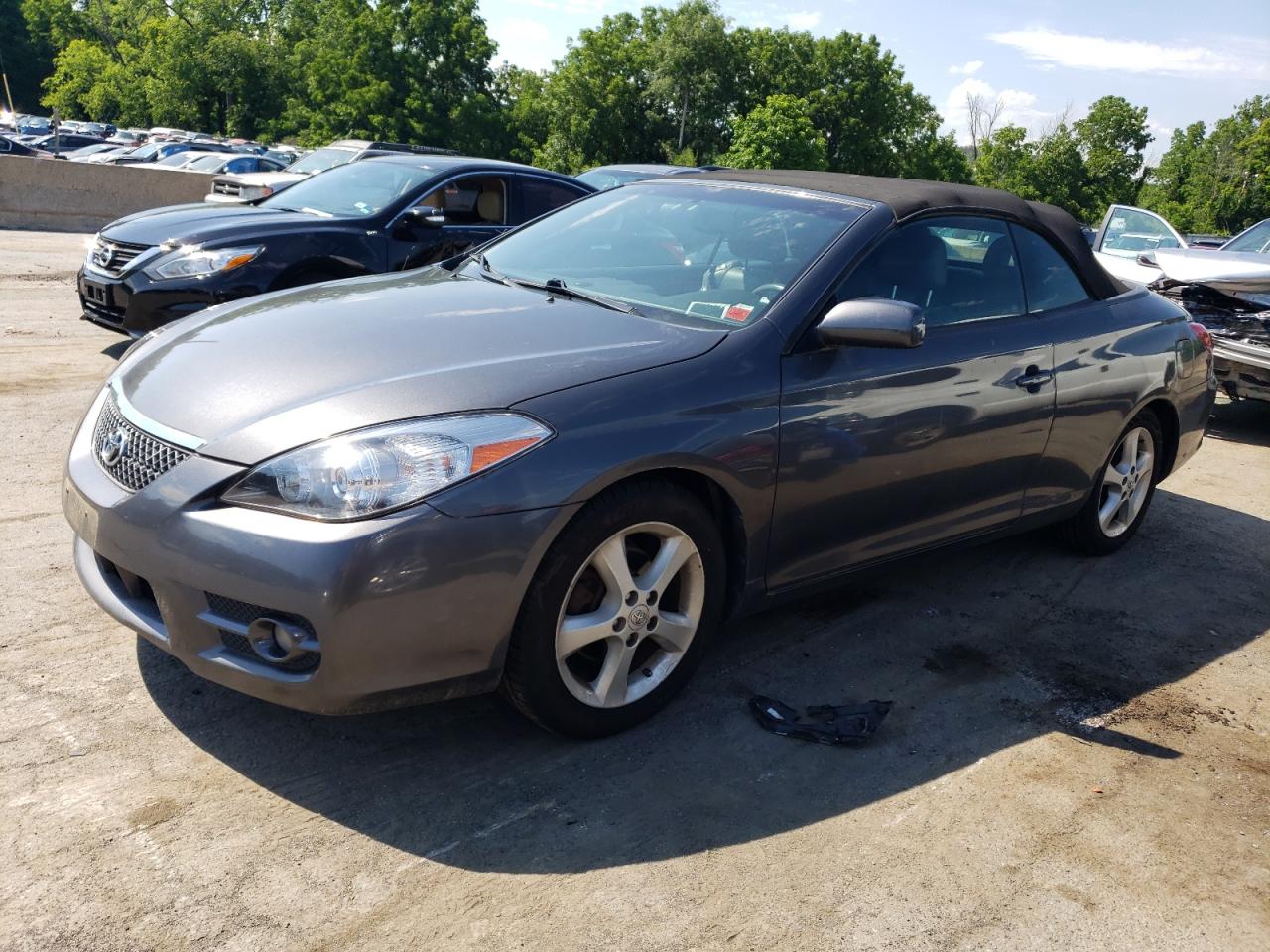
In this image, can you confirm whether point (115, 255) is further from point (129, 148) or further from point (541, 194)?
point (129, 148)

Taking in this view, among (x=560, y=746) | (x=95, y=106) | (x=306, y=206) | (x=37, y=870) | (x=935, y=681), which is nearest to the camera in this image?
(x=37, y=870)

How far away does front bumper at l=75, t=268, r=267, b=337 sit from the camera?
22.2 feet

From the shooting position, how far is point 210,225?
7129 mm

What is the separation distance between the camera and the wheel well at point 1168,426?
533 cm

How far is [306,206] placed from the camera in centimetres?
786

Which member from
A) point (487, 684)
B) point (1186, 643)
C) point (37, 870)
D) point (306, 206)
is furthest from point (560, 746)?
point (306, 206)

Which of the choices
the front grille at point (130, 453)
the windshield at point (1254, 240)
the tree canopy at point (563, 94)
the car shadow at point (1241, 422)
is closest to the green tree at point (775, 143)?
the tree canopy at point (563, 94)

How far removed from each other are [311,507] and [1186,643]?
3.59 meters

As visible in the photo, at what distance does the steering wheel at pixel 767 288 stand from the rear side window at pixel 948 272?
0.21 m

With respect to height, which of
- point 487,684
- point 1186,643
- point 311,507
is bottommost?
point 1186,643

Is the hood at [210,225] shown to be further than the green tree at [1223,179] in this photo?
No

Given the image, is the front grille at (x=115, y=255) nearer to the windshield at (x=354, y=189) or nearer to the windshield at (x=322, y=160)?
the windshield at (x=354, y=189)

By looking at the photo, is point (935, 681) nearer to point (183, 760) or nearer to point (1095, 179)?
point (183, 760)

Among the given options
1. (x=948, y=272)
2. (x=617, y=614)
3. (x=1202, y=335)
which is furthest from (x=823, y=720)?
(x=1202, y=335)
